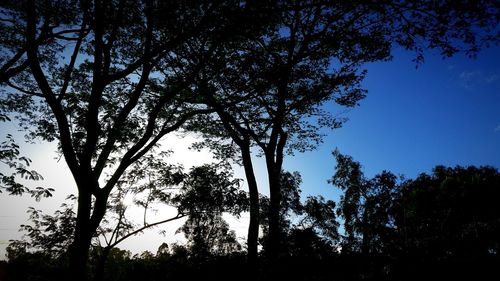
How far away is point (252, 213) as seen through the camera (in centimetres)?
1314

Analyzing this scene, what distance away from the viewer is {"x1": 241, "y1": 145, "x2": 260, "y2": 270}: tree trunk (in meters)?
12.0

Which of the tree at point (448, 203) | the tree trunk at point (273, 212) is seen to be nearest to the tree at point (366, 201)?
the tree at point (448, 203)

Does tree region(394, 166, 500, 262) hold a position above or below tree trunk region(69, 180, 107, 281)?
above

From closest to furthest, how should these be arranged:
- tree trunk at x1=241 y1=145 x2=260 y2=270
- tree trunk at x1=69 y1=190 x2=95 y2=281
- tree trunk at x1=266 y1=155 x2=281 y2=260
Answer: tree trunk at x1=69 y1=190 x2=95 y2=281 → tree trunk at x1=266 y1=155 x2=281 y2=260 → tree trunk at x1=241 y1=145 x2=260 y2=270

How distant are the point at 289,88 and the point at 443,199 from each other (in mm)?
26437

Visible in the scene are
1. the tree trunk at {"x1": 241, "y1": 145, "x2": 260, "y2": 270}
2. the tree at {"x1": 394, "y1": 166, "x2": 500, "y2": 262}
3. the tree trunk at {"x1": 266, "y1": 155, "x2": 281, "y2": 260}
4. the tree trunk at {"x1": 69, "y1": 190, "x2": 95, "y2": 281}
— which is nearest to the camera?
the tree trunk at {"x1": 69, "y1": 190, "x2": 95, "y2": 281}

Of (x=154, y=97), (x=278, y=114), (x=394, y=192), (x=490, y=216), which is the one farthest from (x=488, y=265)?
(x=394, y=192)

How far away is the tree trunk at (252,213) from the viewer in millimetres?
11969

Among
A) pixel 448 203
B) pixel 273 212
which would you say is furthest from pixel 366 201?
pixel 273 212

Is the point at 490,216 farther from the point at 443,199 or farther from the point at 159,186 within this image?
the point at 159,186

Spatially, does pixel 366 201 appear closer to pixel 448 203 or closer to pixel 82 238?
pixel 448 203

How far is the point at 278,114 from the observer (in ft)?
47.3

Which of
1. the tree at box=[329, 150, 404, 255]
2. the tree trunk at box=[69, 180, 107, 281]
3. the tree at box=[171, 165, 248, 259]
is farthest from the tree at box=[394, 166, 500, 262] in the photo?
the tree trunk at box=[69, 180, 107, 281]

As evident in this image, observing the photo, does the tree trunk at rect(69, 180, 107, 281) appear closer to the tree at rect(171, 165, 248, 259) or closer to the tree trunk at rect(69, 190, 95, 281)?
the tree trunk at rect(69, 190, 95, 281)
